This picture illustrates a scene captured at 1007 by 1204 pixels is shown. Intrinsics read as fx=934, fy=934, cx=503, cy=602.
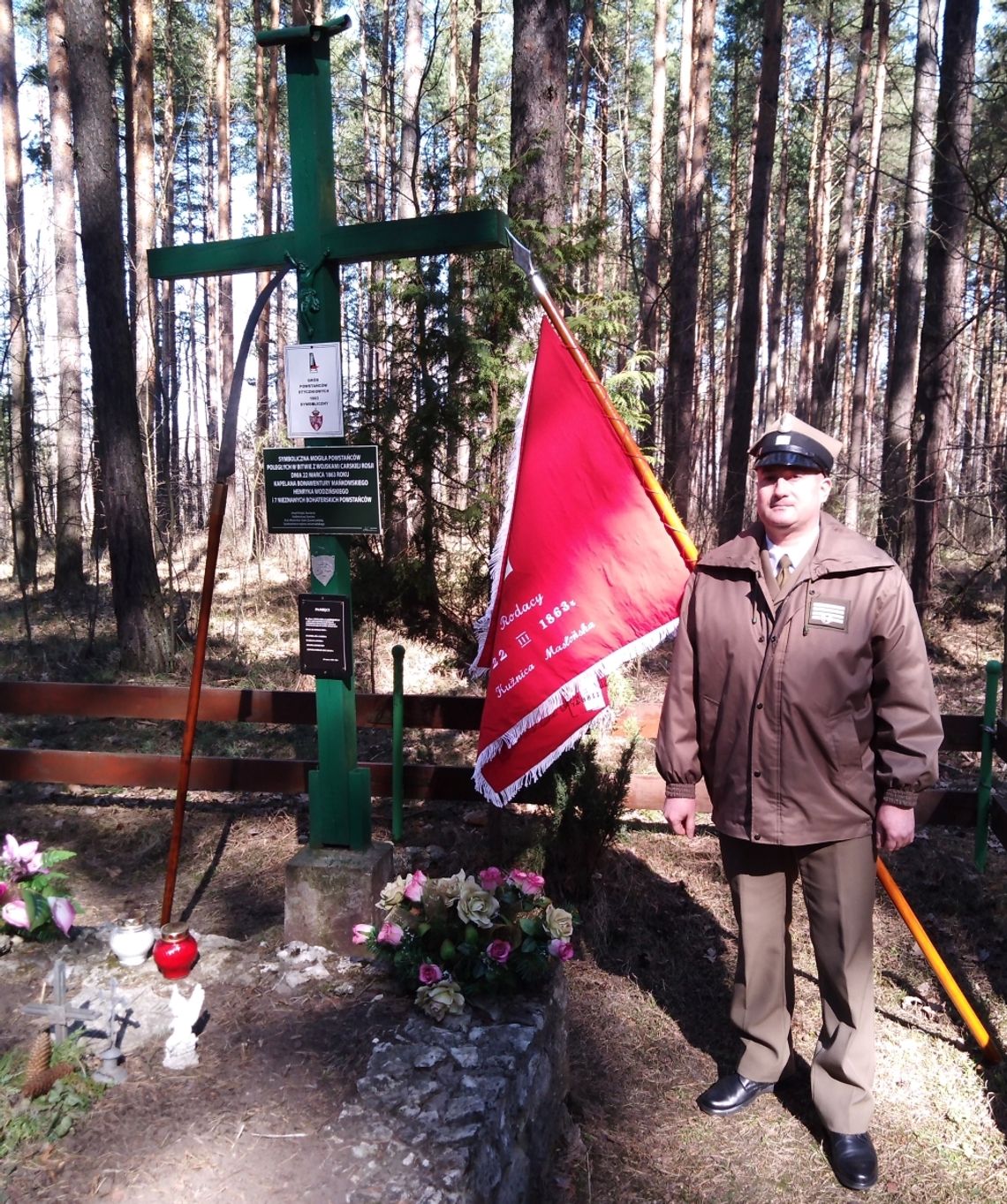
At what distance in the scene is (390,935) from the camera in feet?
10.6

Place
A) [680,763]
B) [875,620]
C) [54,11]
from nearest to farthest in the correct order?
[875,620]
[680,763]
[54,11]

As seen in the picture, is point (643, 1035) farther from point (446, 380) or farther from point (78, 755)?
point (78, 755)

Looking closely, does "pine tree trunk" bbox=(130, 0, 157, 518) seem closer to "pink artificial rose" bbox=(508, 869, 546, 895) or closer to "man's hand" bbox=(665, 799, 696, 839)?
"pink artificial rose" bbox=(508, 869, 546, 895)

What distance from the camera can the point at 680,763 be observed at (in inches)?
123

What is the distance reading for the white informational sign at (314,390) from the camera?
355 cm

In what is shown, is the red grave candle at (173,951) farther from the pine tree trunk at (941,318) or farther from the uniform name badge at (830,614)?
the pine tree trunk at (941,318)

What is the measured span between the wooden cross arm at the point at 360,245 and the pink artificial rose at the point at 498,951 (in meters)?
2.48

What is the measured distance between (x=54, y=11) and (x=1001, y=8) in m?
13.2

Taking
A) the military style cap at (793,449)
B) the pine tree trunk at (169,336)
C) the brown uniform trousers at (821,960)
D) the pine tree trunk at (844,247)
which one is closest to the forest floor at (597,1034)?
the brown uniform trousers at (821,960)

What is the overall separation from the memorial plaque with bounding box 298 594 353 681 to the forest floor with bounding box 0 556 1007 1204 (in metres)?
1.08

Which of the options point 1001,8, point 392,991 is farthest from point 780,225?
point 392,991

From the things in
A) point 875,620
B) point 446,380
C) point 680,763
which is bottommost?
point 680,763

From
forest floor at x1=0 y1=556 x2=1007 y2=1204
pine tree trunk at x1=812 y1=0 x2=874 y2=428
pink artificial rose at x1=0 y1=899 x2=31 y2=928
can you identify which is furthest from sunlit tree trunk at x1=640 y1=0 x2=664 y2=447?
pink artificial rose at x1=0 y1=899 x2=31 y2=928

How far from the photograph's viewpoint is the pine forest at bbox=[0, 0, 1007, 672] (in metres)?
4.79
